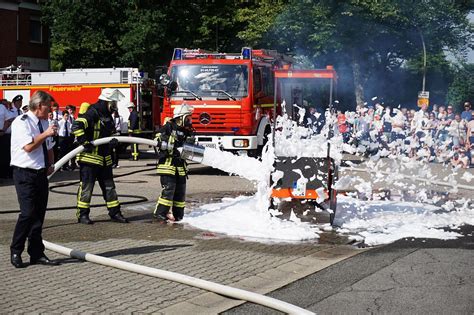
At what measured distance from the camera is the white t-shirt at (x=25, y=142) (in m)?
7.18

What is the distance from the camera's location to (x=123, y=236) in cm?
925

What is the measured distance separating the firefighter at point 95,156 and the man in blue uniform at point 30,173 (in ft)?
8.63

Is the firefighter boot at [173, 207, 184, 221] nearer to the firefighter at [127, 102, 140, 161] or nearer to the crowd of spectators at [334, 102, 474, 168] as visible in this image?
the crowd of spectators at [334, 102, 474, 168]

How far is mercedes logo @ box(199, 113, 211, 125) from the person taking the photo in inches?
693

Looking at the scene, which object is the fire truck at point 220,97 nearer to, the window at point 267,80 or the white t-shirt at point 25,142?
the window at point 267,80

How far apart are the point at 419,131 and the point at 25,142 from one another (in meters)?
13.7

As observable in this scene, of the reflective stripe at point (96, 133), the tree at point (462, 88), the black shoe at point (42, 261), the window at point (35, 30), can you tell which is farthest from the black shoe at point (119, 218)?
the window at point (35, 30)

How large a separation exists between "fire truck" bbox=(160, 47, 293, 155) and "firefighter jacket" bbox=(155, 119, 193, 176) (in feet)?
22.9

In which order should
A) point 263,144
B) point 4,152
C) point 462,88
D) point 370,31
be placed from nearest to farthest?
point 4,152 < point 263,144 < point 370,31 < point 462,88

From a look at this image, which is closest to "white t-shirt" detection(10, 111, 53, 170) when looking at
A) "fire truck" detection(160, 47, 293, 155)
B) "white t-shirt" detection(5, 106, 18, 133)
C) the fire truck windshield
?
"white t-shirt" detection(5, 106, 18, 133)

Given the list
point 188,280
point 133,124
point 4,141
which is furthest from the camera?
point 133,124

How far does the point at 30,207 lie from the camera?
7.23 m

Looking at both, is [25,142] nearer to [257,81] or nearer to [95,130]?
[95,130]

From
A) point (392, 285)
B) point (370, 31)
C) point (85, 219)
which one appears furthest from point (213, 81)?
point (392, 285)
